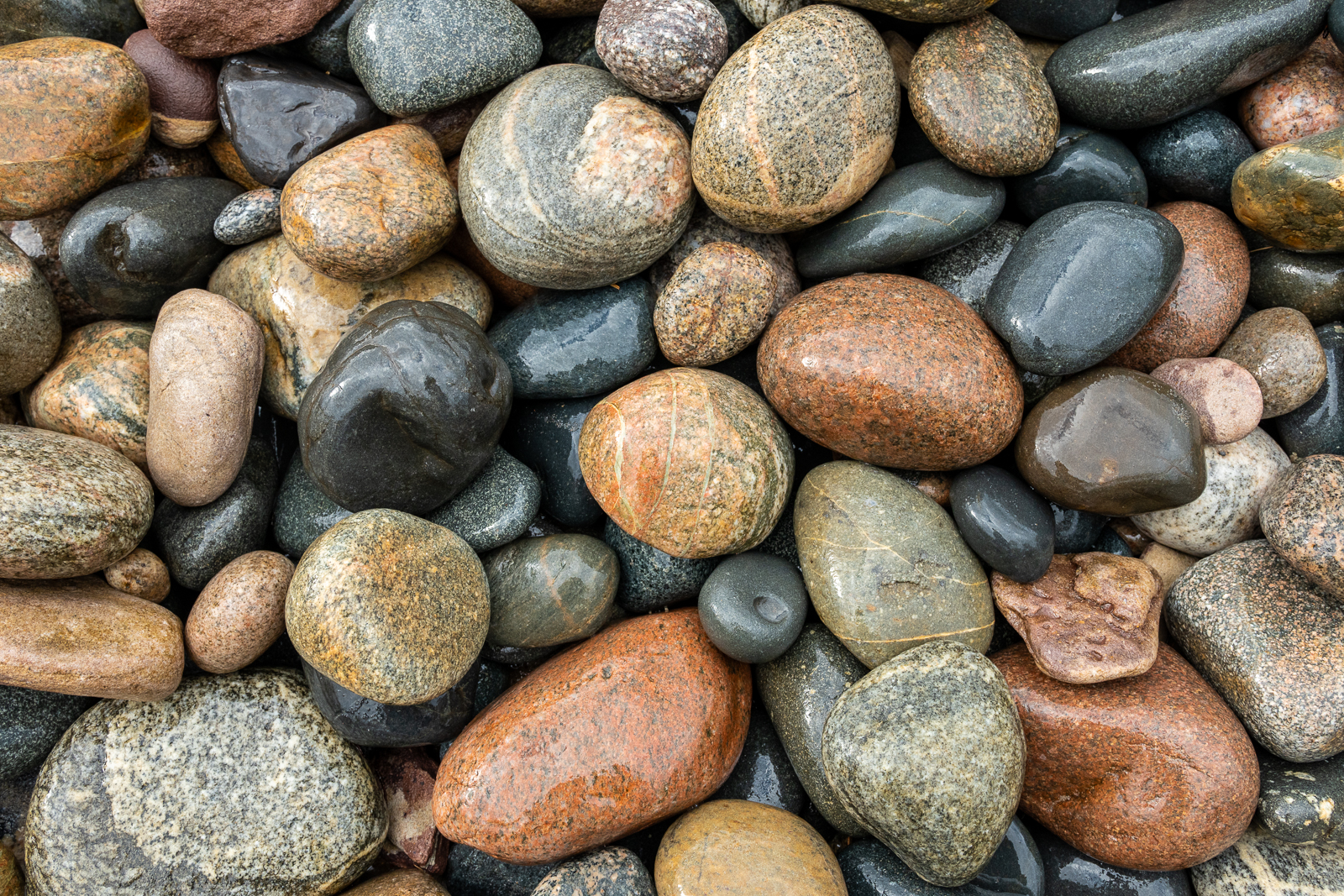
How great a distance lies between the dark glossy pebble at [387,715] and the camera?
2.91 meters

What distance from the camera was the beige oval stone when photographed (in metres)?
2.86

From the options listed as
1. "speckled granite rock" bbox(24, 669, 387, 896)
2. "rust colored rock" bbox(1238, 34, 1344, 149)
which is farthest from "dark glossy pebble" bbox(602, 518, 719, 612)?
"rust colored rock" bbox(1238, 34, 1344, 149)

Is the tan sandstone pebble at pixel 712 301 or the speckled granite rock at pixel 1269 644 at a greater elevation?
→ the tan sandstone pebble at pixel 712 301

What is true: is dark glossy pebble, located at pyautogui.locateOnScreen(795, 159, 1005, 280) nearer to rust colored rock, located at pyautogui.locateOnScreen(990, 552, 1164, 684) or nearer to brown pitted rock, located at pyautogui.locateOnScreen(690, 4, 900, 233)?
brown pitted rock, located at pyautogui.locateOnScreen(690, 4, 900, 233)

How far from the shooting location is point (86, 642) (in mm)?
2652

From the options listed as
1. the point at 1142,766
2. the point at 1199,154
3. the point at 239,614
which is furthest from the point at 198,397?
the point at 1199,154

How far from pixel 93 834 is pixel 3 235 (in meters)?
2.43

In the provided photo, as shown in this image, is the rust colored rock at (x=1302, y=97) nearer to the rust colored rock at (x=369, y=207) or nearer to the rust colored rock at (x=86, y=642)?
the rust colored rock at (x=369, y=207)

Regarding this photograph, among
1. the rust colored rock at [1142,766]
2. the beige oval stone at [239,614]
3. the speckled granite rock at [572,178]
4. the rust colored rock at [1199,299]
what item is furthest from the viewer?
the rust colored rock at [1199,299]

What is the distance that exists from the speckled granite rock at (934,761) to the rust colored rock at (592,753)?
50cm

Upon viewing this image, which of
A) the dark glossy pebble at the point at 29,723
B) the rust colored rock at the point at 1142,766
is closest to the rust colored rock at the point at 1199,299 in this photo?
the rust colored rock at the point at 1142,766

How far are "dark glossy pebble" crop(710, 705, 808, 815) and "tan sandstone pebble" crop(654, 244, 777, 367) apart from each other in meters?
1.63

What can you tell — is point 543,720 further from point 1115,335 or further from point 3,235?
point 3,235

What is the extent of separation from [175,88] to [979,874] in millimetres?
4496
